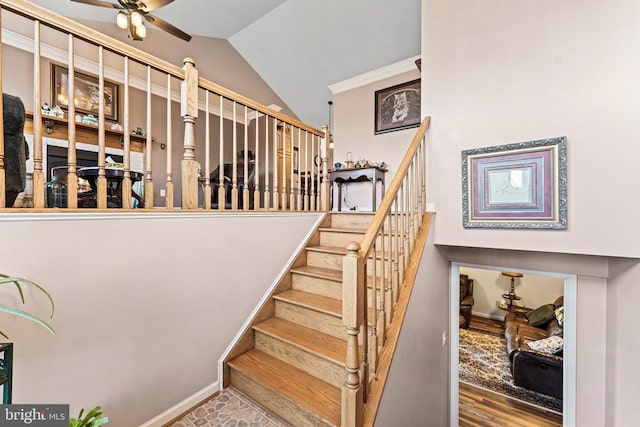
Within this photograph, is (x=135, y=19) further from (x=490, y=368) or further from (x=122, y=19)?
(x=490, y=368)

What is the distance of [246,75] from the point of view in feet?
19.8

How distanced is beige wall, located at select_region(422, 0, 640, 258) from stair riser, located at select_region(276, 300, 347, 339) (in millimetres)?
1153

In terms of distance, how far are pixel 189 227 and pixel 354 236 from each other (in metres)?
1.49

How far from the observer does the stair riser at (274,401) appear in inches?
65.0

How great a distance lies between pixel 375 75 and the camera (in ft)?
14.7

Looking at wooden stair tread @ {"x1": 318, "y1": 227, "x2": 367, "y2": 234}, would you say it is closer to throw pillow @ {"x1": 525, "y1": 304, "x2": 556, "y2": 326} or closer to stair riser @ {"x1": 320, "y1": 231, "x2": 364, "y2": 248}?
stair riser @ {"x1": 320, "y1": 231, "x2": 364, "y2": 248}

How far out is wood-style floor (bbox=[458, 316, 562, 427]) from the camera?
3.29 meters

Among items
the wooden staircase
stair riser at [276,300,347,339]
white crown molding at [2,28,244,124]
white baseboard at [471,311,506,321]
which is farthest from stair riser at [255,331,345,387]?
white baseboard at [471,311,506,321]

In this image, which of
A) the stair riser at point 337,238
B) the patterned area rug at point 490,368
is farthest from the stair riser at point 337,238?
the patterned area rug at point 490,368

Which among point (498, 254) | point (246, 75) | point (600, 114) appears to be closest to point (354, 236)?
point (498, 254)

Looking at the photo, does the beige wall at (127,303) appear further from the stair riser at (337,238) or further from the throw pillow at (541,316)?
the throw pillow at (541,316)

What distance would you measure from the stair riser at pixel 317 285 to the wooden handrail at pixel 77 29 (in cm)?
183

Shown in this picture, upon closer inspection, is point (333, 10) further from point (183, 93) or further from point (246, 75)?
point (183, 93)

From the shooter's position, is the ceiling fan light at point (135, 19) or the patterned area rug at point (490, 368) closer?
the ceiling fan light at point (135, 19)
